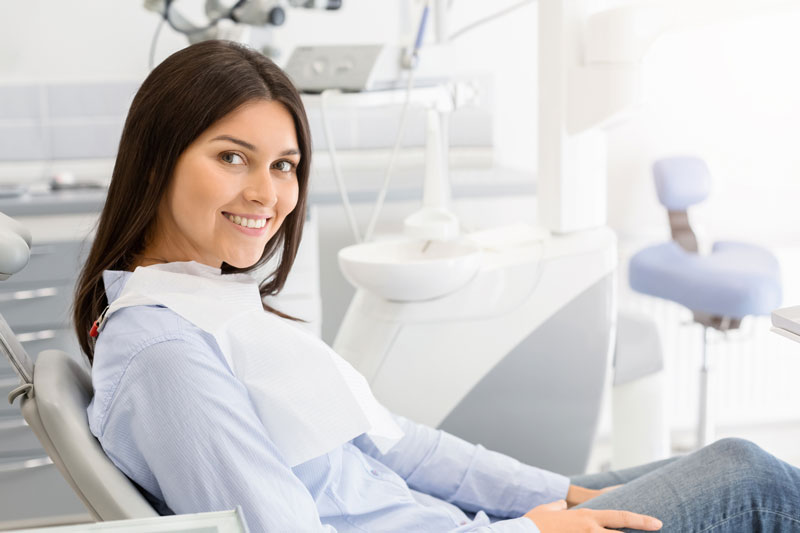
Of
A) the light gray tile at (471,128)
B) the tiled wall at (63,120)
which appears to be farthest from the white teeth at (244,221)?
the light gray tile at (471,128)

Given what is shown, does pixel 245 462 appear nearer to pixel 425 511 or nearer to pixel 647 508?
pixel 425 511

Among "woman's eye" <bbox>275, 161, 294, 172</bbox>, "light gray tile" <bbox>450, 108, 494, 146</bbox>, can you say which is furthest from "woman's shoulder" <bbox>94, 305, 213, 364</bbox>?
"light gray tile" <bbox>450, 108, 494, 146</bbox>

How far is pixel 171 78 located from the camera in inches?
→ 38.1

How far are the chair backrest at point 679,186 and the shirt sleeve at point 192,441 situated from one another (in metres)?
1.86

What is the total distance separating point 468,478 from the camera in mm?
1289

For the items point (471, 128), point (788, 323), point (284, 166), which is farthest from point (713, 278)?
point (284, 166)

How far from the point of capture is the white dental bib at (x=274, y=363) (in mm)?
918

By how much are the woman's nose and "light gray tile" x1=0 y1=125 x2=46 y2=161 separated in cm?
184

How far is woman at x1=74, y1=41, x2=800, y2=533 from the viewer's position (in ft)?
2.73

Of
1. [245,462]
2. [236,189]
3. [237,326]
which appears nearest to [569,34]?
[236,189]

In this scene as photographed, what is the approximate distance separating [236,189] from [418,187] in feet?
4.69

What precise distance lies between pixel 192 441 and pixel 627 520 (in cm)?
53

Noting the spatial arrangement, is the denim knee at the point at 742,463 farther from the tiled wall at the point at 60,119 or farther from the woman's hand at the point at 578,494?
the tiled wall at the point at 60,119

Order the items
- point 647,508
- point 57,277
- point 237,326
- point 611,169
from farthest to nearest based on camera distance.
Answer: point 611,169 < point 57,277 < point 647,508 < point 237,326
